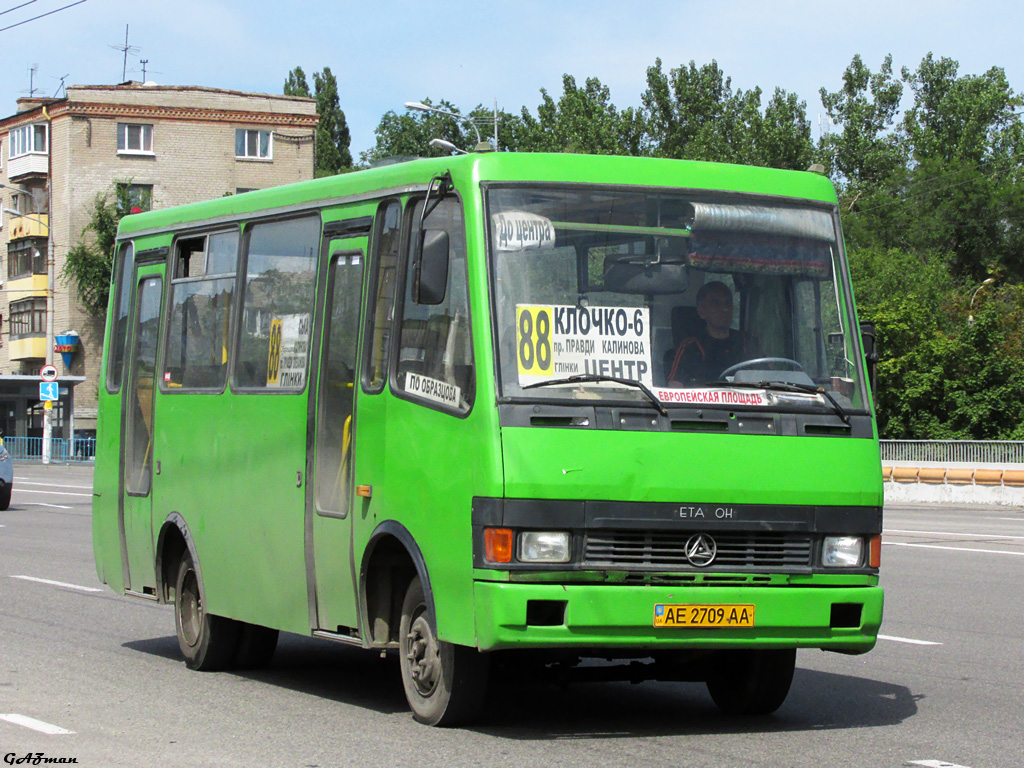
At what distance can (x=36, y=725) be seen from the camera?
763cm

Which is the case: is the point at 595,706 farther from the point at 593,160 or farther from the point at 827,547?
the point at 593,160

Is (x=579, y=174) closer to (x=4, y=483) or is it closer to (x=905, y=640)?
(x=905, y=640)

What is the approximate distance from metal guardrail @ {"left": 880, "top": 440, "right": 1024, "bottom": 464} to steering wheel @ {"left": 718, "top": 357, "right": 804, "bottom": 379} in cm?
2699

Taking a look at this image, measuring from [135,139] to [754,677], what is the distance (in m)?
65.8

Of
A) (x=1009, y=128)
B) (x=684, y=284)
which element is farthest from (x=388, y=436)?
(x=1009, y=128)

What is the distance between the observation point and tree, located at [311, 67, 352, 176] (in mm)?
95562

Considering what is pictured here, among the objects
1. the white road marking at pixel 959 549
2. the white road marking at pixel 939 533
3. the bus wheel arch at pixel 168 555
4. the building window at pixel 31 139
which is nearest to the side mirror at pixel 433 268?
the bus wheel arch at pixel 168 555

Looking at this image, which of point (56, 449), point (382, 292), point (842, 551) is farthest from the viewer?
point (56, 449)

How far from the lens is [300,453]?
28.4 feet

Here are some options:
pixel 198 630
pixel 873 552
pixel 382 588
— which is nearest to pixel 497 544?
pixel 382 588

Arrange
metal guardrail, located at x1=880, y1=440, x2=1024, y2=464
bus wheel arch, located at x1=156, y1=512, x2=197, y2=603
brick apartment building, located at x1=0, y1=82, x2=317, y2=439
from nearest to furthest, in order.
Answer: bus wheel arch, located at x1=156, y1=512, x2=197, y2=603, metal guardrail, located at x1=880, y1=440, x2=1024, y2=464, brick apartment building, located at x1=0, y1=82, x2=317, y2=439

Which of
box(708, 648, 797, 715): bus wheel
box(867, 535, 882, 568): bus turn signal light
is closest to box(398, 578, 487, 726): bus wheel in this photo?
box(708, 648, 797, 715): bus wheel

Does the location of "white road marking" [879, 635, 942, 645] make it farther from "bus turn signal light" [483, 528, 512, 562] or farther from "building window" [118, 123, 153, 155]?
"building window" [118, 123, 153, 155]

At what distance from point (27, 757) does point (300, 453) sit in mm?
2410
